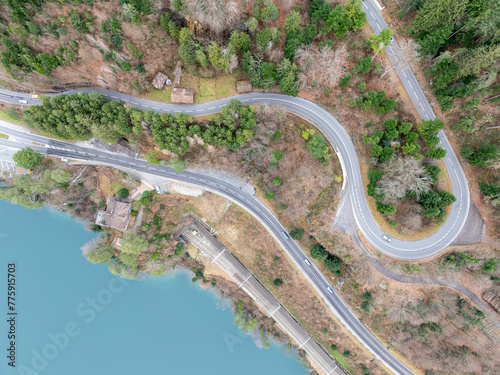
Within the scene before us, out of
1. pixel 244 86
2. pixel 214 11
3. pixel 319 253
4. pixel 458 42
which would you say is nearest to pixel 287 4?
pixel 214 11

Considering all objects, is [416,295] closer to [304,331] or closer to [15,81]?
[304,331]

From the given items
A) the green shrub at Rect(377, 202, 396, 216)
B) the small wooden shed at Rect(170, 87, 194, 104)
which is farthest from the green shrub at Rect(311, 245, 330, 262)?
the small wooden shed at Rect(170, 87, 194, 104)

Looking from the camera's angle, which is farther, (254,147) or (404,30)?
(254,147)

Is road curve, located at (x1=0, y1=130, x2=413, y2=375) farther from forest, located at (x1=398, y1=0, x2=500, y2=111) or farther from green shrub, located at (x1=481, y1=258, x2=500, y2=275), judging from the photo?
forest, located at (x1=398, y1=0, x2=500, y2=111)

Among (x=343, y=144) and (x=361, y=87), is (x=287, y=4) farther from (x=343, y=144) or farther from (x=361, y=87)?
(x=343, y=144)

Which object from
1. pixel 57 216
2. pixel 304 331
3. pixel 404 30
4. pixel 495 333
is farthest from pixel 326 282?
pixel 57 216

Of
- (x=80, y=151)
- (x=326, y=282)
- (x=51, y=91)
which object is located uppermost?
(x=326, y=282)
